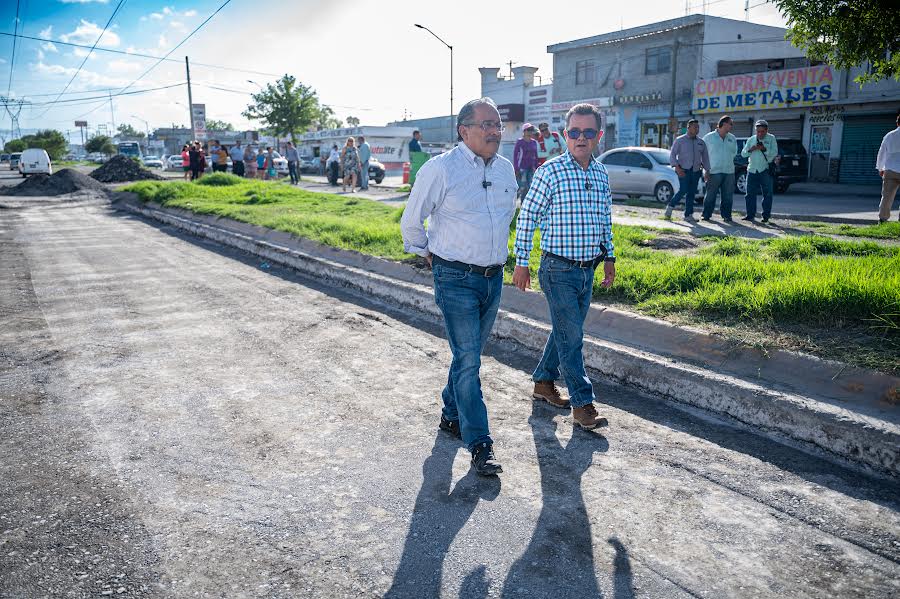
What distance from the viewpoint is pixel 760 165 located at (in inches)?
466

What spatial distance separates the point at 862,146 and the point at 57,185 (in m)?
33.7

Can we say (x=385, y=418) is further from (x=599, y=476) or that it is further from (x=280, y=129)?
Result: (x=280, y=129)

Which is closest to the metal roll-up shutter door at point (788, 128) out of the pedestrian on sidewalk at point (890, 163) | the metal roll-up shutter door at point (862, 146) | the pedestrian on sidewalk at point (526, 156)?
the metal roll-up shutter door at point (862, 146)

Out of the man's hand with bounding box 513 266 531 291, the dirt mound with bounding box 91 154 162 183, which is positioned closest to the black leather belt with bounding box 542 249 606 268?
the man's hand with bounding box 513 266 531 291

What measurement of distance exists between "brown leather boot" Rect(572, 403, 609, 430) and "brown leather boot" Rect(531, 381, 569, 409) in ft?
1.19

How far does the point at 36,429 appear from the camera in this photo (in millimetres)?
3828

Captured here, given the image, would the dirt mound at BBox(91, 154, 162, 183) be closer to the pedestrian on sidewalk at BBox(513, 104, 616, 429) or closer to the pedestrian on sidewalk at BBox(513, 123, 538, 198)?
the pedestrian on sidewalk at BBox(513, 123, 538, 198)

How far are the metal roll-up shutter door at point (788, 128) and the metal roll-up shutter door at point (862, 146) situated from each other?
2.19 m

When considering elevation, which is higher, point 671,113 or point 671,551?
point 671,113

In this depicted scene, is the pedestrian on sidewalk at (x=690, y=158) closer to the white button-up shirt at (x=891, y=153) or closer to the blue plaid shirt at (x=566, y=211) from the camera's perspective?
the white button-up shirt at (x=891, y=153)

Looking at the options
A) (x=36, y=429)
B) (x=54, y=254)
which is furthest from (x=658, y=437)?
(x=54, y=254)

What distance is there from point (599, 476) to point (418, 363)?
216 cm

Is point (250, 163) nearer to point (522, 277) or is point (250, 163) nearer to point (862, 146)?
point (862, 146)

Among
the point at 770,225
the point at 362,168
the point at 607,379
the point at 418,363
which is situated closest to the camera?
Answer: the point at 607,379
